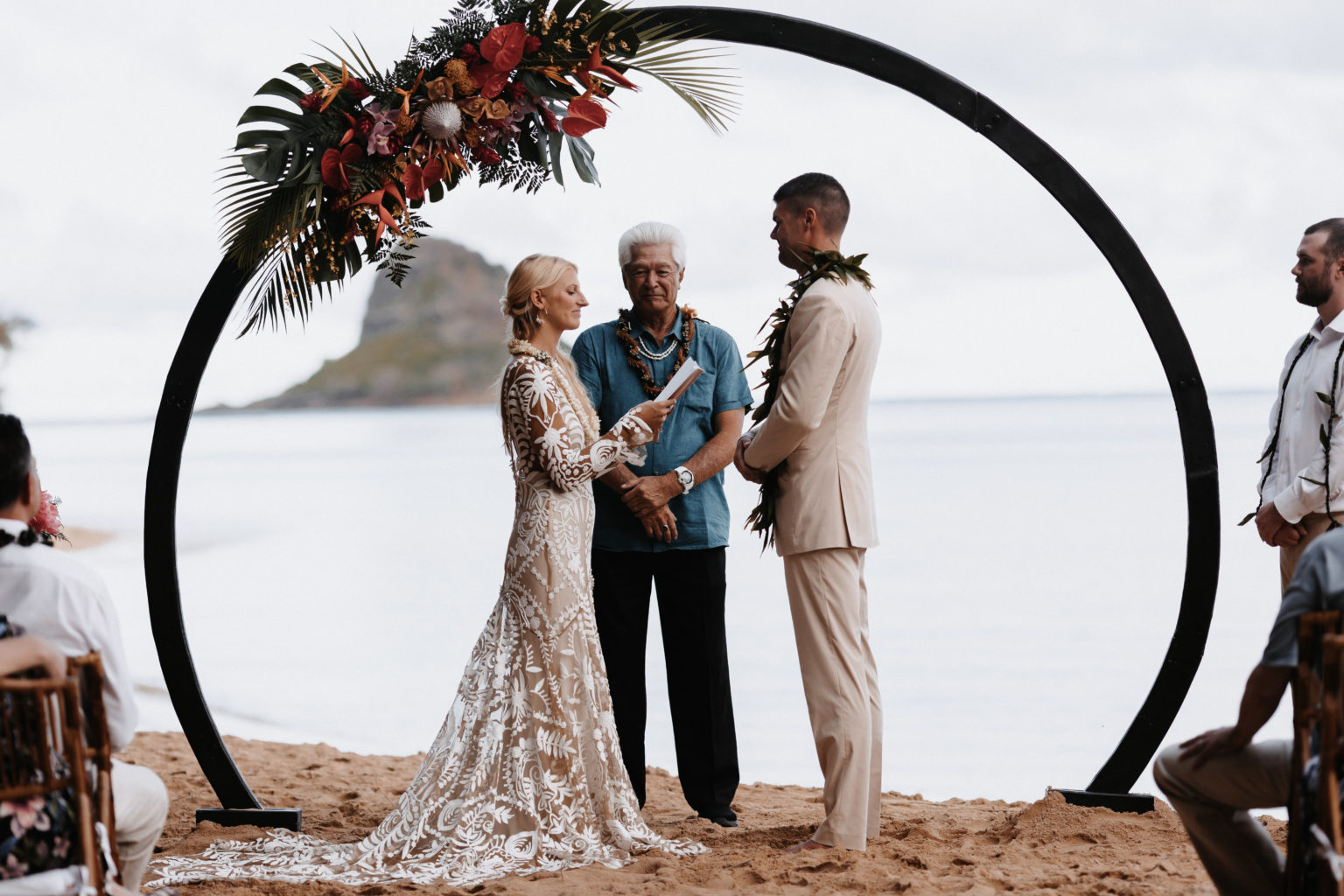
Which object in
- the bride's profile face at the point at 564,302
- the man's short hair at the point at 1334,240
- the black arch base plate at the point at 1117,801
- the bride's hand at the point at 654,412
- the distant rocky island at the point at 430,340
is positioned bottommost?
the black arch base plate at the point at 1117,801

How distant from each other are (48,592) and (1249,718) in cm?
232

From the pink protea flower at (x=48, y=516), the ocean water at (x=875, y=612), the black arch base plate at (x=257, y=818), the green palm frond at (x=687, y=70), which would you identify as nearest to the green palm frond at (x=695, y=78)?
the green palm frond at (x=687, y=70)

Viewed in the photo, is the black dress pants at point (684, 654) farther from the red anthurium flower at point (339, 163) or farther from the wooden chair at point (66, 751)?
the wooden chair at point (66, 751)

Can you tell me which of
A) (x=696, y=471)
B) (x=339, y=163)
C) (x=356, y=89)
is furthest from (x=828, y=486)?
(x=356, y=89)

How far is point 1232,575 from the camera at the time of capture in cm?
1060

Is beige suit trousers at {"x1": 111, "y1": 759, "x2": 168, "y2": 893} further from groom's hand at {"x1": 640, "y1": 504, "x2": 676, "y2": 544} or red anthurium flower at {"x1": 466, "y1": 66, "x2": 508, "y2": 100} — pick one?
red anthurium flower at {"x1": 466, "y1": 66, "x2": 508, "y2": 100}

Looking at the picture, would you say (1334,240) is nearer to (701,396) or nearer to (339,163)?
(701,396)

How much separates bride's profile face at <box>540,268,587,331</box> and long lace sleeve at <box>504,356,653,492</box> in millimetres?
160

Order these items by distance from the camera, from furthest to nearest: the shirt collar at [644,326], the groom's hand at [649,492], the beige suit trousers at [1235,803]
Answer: the shirt collar at [644,326] → the groom's hand at [649,492] → the beige suit trousers at [1235,803]

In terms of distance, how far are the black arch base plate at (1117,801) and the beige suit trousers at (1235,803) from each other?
1.55m

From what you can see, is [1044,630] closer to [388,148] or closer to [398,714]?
[398,714]

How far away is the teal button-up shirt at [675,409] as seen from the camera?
4.27 m

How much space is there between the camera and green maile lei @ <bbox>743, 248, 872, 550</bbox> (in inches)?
146

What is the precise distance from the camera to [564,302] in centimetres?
379
